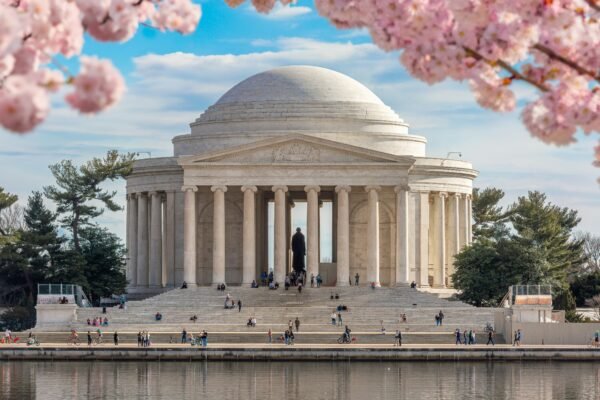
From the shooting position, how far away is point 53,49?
14.4 meters

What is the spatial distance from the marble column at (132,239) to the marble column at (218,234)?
1475 cm

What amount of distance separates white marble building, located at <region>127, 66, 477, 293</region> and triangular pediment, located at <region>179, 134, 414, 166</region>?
0.09m

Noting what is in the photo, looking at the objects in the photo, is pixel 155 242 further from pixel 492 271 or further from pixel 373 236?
pixel 492 271

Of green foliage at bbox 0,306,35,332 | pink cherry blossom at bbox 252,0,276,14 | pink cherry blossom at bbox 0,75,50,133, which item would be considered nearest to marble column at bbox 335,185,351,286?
green foliage at bbox 0,306,35,332

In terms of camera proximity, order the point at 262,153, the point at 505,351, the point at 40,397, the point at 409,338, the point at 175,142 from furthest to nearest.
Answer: the point at 175,142
the point at 262,153
the point at 409,338
the point at 505,351
the point at 40,397

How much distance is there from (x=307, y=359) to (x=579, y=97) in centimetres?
7201

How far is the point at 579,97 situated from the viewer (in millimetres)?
15930

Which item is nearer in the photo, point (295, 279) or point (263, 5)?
point (263, 5)

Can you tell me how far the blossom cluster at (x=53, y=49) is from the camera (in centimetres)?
1280

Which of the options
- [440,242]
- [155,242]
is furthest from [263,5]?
[155,242]

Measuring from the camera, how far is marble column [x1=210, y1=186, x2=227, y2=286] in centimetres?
12381

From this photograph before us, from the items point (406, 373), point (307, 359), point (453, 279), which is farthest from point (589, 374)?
point (453, 279)

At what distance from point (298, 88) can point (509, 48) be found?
117867 mm

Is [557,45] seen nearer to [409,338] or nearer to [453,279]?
[409,338]
